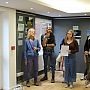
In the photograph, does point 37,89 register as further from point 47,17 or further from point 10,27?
point 47,17

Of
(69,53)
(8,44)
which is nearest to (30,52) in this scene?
(8,44)

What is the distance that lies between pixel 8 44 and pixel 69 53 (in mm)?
1631

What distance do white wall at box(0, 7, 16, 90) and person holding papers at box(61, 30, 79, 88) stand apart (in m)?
1.37

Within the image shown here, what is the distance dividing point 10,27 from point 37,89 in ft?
5.71

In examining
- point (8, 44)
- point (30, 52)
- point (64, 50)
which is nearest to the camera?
point (8, 44)

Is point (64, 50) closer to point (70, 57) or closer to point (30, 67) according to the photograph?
point (70, 57)

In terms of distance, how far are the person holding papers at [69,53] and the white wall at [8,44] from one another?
1374 millimetres

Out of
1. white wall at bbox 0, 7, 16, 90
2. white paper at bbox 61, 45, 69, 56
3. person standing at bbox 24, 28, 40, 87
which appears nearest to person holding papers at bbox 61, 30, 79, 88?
white paper at bbox 61, 45, 69, 56

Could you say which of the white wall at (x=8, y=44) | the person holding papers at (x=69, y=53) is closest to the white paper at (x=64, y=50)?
the person holding papers at (x=69, y=53)

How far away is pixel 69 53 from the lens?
6.27 m

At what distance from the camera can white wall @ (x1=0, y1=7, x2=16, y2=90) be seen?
230 inches

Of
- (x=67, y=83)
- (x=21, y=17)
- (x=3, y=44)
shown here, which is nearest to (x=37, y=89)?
(x=67, y=83)

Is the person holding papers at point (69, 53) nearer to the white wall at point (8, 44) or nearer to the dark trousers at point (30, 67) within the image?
the dark trousers at point (30, 67)

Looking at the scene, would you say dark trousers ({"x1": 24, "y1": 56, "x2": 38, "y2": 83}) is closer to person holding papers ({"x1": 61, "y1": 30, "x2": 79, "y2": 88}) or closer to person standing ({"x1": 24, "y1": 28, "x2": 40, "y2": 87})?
person standing ({"x1": 24, "y1": 28, "x2": 40, "y2": 87})
